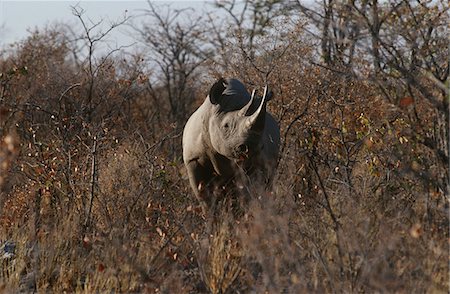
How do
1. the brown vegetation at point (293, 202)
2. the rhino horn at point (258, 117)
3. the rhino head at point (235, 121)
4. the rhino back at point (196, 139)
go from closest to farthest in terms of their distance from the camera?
1. the brown vegetation at point (293, 202)
2. the rhino horn at point (258, 117)
3. the rhino head at point (235, 121)
4. the rhino back at point (196, 139)

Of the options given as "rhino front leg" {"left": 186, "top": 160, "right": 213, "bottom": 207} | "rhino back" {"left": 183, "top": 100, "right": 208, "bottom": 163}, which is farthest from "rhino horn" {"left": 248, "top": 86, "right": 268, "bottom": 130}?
"rhino front leg" {"left": 186, "top": 160, "right": 213, "bottom": 207}

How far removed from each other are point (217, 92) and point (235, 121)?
0.55 meters

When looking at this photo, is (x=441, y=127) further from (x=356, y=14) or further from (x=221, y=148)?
(x=221, y=148)

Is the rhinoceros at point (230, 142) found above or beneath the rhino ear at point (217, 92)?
beneath

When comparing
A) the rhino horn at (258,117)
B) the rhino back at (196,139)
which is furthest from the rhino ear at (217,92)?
the rhino horn at (258,117)

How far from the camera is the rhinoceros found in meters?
7.79

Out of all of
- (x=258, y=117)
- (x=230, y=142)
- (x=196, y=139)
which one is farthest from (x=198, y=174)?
(x=258, y=117)

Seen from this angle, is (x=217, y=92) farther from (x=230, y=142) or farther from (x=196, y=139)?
(x=230, y=142)

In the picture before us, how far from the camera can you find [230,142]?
796 cm

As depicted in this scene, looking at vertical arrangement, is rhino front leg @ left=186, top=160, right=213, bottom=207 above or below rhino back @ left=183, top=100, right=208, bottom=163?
below

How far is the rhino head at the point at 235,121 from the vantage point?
7.66m

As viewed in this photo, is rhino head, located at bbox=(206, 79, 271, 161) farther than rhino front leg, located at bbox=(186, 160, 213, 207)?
No

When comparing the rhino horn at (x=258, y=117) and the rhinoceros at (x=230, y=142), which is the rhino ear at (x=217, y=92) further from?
the rhino horn at (x=258, y=117)

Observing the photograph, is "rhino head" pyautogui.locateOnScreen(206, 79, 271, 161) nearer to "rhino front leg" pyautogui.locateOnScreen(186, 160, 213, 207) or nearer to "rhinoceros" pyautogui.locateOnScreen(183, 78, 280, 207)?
"rhinoceros" pyautogui.locateOnScreen(183, 78, 280, 207)
